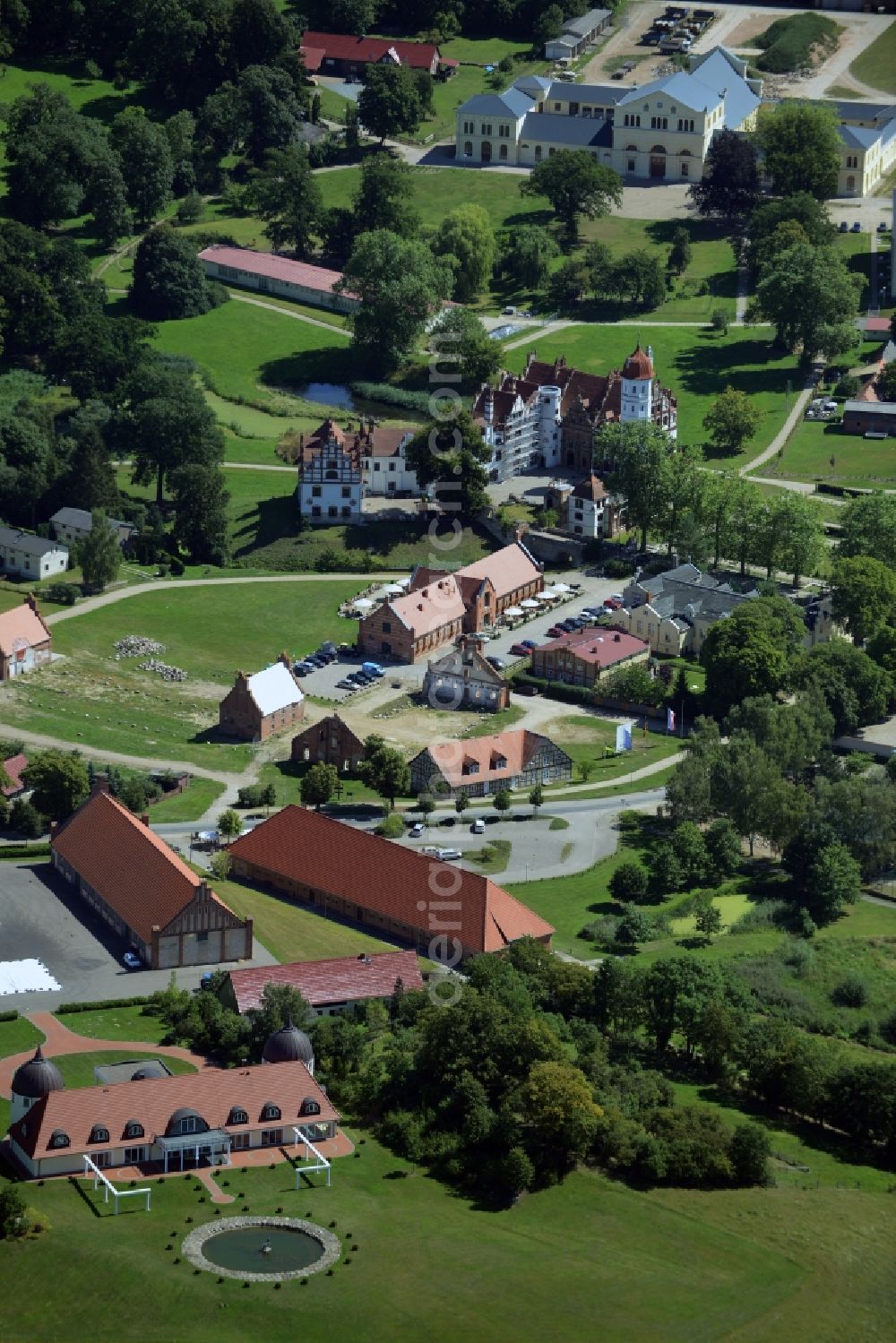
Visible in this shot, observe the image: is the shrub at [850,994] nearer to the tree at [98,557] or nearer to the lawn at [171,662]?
the lawn at [171,662]

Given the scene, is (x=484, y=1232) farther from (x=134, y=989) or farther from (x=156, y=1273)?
(x=134, y=989)

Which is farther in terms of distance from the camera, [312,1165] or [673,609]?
[673,609]

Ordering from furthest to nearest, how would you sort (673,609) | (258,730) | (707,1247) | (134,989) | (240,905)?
(673,609)
(258,730)
(240,905)
(134,989)
(707,1247)

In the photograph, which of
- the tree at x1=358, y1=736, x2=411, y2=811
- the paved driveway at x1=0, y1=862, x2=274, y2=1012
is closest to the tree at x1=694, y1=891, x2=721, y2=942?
the tree at x1=358, y1=736, x2=411, y2=811

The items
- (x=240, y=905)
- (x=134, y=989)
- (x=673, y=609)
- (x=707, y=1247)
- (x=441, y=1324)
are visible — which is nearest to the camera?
(x=441, y=1324)

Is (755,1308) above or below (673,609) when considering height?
below

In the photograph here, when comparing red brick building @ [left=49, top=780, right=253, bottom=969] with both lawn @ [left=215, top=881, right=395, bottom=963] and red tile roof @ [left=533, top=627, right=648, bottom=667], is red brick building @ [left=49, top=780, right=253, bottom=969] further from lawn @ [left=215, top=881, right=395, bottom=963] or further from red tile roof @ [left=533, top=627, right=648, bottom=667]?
red tile roof @ [left=533, top=627, right=648, bottom=667]

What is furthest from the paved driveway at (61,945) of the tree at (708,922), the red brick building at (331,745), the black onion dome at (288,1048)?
the tree at (708,922)

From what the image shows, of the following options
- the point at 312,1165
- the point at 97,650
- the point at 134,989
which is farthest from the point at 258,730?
the point at 312,1165
